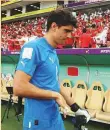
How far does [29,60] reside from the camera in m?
2.14

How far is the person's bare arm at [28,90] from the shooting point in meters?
2.07

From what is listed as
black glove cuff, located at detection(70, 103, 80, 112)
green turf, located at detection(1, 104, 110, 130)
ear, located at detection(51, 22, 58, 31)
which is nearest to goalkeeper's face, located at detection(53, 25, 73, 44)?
ear, located at detection(51, 22, 58, 31)

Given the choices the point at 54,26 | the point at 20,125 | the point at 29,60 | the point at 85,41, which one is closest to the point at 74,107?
the point at 29,60

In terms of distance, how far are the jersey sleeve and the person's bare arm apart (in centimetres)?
3

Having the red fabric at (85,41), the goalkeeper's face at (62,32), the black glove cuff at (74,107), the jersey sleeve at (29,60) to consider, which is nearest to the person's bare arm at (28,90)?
the jersey sleeve at (29,60)

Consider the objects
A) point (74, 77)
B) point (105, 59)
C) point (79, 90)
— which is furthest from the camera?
point (74, 77)

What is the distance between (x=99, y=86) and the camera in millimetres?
7176

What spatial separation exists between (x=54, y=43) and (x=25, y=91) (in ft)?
1.55

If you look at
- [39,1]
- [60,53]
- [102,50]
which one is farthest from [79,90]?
[39,1]

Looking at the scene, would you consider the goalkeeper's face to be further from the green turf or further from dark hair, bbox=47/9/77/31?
the green turf

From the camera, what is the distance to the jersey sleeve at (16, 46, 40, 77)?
212cm

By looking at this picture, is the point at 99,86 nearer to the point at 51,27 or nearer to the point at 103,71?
the point at 103,71

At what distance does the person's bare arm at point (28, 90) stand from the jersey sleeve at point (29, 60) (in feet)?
0.11

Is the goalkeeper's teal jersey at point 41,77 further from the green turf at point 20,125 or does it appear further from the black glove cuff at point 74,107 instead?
the green turf at point 20,125
